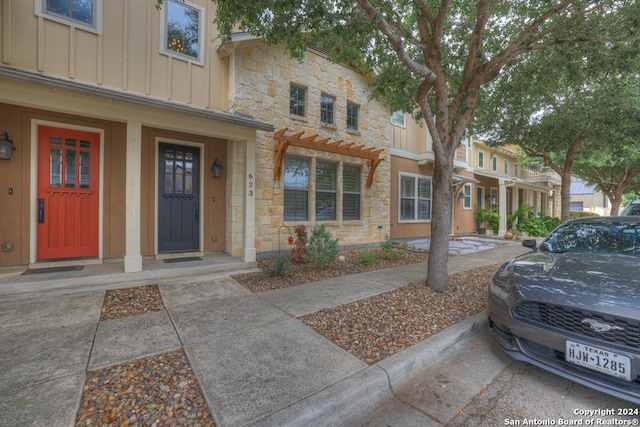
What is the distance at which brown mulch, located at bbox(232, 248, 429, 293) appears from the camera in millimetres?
4703

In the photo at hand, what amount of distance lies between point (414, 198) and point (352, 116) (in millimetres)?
4120

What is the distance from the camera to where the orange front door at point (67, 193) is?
4.74m

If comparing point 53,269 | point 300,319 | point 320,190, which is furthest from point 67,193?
point 320,190

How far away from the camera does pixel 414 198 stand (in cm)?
1043

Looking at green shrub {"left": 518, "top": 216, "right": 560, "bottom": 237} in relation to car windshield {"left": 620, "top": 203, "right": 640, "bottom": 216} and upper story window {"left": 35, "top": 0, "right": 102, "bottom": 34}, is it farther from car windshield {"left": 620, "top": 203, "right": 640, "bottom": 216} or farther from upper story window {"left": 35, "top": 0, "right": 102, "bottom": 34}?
upper story window {"left": 35, "top": 0, "right": 102, "bottom": 34}

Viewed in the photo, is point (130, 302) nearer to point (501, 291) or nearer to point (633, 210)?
point (501, 291)

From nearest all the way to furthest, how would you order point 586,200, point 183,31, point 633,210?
1. point 183,31
2. point 633,210
3. point 586,200

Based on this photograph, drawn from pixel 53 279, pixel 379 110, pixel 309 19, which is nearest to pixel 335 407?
pixel 53 279

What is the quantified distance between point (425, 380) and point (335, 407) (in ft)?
3.04

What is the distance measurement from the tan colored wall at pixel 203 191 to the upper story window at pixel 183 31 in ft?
5.56

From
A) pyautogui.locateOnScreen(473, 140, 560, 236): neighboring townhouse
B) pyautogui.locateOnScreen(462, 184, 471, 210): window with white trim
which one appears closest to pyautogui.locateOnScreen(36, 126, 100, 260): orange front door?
pyautogui.locateOnScreen(462, 184, 471, 210): window with white trim

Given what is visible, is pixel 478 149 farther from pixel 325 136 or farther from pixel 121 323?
pixel 121 323

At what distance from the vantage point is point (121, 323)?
310 centimetres

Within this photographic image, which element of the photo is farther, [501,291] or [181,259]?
[181,259]
